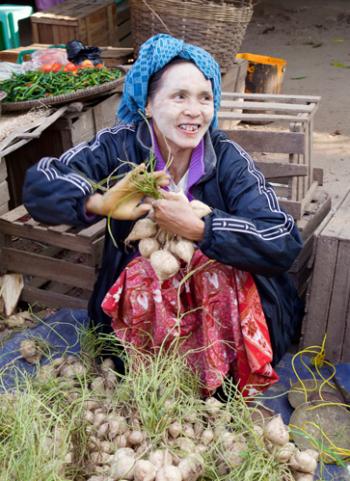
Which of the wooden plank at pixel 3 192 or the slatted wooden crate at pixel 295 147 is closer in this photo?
the slatted wooden crate at pixel 295 147

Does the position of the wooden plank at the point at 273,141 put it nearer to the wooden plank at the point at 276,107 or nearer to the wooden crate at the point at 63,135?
the wooden plank at the point at 276,107

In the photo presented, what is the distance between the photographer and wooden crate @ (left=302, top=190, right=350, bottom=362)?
2.80 meters

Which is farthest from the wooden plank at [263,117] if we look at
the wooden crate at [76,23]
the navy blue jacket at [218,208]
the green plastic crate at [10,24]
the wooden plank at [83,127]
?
the green plastic crate at [10,24]

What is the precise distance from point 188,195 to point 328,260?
0.63 m

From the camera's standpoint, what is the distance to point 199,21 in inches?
184

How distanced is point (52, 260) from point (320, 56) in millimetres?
5374

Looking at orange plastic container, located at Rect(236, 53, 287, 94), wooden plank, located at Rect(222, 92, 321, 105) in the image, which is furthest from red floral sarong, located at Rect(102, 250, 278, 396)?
orange plastic container, located at Rect(236, 53, 287, 94)

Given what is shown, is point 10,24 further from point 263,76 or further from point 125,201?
point 125,201

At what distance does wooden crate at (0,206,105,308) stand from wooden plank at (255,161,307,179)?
2.52 feet

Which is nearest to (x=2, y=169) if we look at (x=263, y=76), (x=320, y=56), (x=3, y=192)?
(x=3, y=192)

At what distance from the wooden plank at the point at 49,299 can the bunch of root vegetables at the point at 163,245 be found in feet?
3.05

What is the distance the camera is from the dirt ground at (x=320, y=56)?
17.6 feet

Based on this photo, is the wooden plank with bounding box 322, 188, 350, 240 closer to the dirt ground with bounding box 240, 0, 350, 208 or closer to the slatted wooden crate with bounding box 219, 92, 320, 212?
the slatted wooden crate with bounding box 219, 92, 320, 212

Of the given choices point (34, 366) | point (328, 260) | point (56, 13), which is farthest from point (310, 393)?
point (56, 13)
